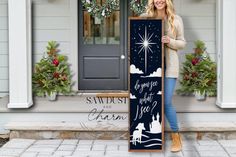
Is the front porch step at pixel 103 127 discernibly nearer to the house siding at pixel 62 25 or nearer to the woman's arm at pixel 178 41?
the woman's arm at pixel 178 41

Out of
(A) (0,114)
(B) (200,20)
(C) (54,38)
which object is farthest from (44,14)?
(B) (200,20)

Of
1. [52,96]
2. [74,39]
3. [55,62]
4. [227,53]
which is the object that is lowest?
[52,96]

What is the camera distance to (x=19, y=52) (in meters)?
6.68

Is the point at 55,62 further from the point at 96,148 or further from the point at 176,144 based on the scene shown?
the point at 176,144

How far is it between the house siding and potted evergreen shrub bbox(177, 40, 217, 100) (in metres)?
0.18

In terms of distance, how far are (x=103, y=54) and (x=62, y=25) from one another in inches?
31.5

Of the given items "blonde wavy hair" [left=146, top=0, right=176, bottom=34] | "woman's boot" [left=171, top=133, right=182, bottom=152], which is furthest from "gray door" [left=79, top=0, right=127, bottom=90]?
"woman's boot" [left=171, top=133, right=182, bottom=152]

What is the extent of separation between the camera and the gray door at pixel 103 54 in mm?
8203

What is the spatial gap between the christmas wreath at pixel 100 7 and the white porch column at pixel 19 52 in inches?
44.1

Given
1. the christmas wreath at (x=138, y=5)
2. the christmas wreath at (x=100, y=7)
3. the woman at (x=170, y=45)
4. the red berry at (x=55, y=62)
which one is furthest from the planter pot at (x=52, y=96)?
the woman at (x=170, y=45)

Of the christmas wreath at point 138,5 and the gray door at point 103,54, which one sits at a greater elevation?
the christmas wreath at point 138,5

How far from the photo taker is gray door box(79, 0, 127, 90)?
820cm

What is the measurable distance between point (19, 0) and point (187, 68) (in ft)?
8.41

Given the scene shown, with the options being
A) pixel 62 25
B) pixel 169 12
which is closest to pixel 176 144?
pixel 169 12
